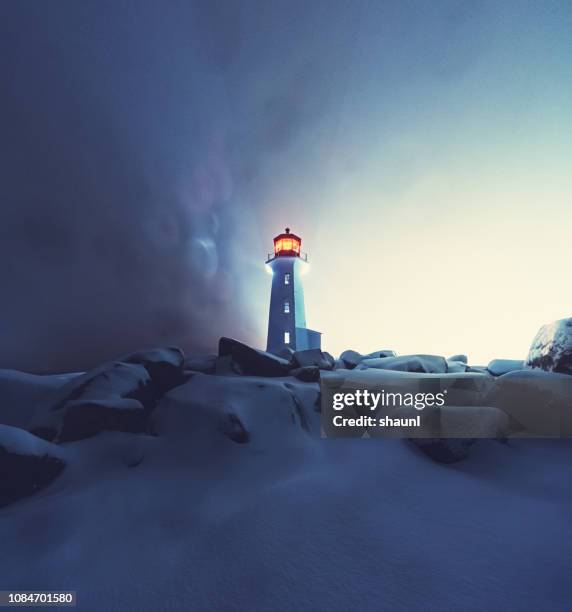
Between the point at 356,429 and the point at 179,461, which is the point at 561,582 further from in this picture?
the point at 179,461

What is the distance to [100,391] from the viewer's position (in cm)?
391

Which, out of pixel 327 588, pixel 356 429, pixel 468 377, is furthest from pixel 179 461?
pixel 468 377

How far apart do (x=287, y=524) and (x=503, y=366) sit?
26.6 feet

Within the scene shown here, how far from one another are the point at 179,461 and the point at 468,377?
4841 mm

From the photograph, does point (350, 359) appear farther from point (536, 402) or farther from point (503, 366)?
point (536, 402)

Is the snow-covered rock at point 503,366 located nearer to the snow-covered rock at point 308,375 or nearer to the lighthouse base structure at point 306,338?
the snow-covered rock at point 308,375

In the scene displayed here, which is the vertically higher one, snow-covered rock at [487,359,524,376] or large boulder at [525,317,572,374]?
large boulder at [525,317,572,374]

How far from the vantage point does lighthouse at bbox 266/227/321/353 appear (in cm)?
2317

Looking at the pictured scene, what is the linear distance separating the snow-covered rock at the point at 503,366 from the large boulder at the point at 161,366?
806 cm

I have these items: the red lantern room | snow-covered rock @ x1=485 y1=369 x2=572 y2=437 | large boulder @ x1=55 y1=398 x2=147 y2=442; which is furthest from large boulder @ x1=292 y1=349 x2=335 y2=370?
the red lantern room

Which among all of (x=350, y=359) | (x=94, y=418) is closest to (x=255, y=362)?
(x=94, y=418)

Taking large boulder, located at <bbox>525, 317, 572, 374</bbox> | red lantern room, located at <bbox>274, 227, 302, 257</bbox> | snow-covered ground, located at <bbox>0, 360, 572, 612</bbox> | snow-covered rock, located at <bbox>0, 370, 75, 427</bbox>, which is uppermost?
red lantern room, located at <bbox>274, 227, 302, 257</bbox>

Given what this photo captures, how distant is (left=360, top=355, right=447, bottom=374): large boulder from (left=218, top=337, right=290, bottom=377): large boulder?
292 centimetres

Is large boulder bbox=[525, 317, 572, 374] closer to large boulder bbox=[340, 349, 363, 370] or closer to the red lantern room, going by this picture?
large boulder bbox=[340, 349, 363, 370]
